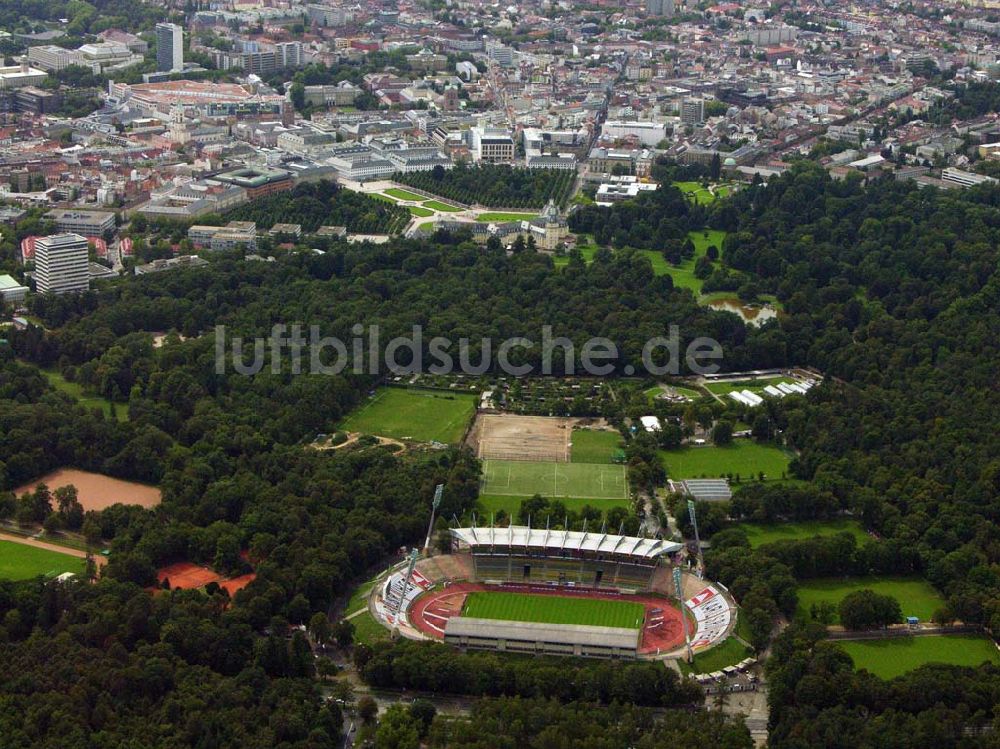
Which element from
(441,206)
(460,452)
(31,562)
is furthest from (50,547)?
(441,206)

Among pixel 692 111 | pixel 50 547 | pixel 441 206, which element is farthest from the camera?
pixel 692 111

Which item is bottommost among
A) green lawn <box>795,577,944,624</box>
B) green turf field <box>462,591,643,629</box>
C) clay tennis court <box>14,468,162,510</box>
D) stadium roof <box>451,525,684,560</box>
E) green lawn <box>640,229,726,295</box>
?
green turf field <box>462,591,643,629</box>

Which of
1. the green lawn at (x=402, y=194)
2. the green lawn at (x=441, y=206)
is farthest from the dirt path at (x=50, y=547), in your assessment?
the green lawn at (x=402, y=194)

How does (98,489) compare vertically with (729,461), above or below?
below

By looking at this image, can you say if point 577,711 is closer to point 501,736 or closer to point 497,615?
point 501,736

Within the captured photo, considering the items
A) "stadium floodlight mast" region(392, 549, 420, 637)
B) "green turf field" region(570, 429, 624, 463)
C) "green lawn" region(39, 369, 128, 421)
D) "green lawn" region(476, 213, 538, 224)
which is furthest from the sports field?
"stadium floodlight mast" region(392, 549, 420, 637)

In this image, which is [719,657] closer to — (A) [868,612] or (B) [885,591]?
(A) [868,612]

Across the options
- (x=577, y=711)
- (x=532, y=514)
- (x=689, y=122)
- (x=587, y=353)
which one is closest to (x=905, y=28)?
(x=689, y=122)

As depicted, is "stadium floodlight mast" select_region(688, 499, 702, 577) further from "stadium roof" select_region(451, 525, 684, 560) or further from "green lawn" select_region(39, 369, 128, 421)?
"green lawn" select_region(39, 369, 128, 421)
